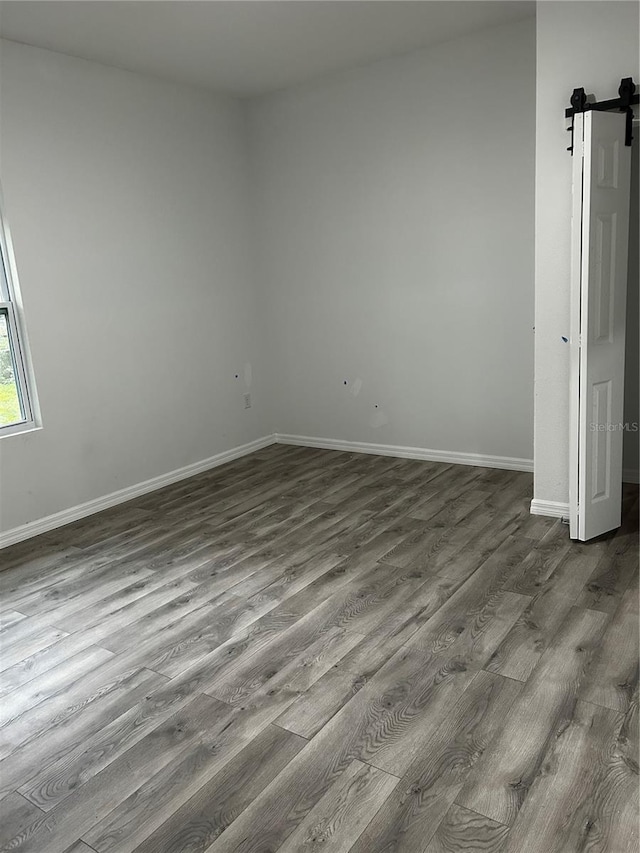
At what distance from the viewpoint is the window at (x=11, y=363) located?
12.9 feet

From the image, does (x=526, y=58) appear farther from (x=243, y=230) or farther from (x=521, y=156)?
(x=243, y=230)

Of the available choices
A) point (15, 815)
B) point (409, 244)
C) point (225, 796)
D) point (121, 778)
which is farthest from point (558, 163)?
point (15, 815)

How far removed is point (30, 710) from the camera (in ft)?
7.82

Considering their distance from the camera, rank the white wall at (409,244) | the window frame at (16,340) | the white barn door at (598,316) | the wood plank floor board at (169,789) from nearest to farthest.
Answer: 1. the wood plank floor board at (169,789)
2. the white barn door at (598,316)
3. the window frame at (16,340)
4. the white wall at (409,244)

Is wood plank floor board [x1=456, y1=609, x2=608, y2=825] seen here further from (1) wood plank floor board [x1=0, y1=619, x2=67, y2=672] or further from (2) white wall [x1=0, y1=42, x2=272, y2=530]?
(2) white wall [x1=0, y1=42, x2=272, y2=530]

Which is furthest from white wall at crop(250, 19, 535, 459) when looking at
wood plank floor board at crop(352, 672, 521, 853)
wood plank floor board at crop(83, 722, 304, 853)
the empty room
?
wood plank floor board at crop(83, 722, 304, 853)

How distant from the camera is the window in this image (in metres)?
3.92

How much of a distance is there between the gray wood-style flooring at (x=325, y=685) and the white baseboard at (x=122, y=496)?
0.19m

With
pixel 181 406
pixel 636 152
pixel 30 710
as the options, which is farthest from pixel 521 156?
pixel 30 710

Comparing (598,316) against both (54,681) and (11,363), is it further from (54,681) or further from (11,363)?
(11,363)

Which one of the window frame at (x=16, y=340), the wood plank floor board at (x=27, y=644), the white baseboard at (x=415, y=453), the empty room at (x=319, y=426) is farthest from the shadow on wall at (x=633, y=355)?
the window frame at (x=16, y=340)

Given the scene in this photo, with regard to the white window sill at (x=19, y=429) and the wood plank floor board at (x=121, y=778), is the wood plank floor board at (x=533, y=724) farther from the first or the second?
the white window sill at (x=19, y=429)

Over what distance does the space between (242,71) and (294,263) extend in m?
1.39

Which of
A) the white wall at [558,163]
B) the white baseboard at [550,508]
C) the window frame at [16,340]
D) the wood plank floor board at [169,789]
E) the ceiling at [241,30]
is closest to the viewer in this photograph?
the wood plank floor board at [169,789]
